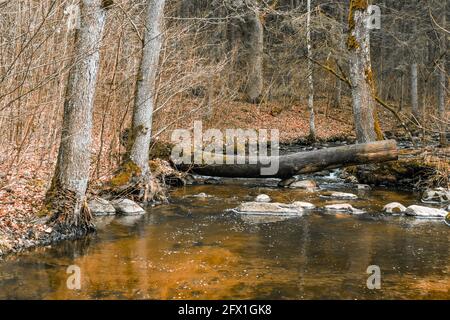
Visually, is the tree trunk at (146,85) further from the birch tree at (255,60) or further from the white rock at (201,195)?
the birch tree at (255,60)

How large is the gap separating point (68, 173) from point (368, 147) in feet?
26.1

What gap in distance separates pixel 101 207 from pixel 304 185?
18.7 feet

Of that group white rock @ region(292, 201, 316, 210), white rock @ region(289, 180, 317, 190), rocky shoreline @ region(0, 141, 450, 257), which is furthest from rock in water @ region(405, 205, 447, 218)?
white rock @ region(289, 180, 317, 190)

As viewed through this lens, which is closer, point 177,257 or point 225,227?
point 177,257

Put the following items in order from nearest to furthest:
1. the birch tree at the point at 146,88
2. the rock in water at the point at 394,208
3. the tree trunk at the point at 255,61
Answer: the rock in water at the point at 394,208, the birch tree at the point at 146,88, the tree trunk at the point at 255,61

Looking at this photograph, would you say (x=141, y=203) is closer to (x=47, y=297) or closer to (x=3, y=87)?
(x=3, y=87)

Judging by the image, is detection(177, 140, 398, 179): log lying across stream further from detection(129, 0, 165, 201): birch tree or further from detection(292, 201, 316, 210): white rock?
detection(292, 201, 316, 210): white rock

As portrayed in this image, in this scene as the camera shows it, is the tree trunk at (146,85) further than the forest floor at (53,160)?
Yes

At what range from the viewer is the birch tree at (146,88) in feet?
37.0

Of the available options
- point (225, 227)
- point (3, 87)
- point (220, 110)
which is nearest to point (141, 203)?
point (225, 227)

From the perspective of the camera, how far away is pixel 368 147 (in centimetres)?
1286

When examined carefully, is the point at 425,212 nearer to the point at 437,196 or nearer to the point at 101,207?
the point at 437,196

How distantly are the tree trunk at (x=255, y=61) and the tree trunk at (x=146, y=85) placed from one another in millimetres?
16726

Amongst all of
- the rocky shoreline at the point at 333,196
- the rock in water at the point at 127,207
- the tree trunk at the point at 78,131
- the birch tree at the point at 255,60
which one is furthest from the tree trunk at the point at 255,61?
the tree trunk at the point at 78,131
